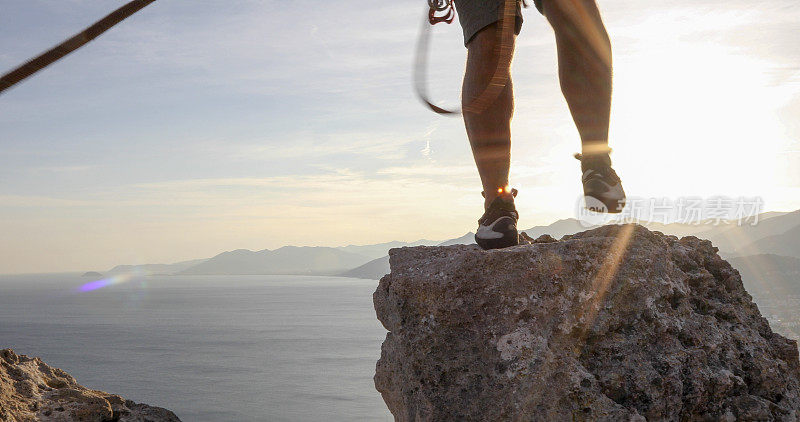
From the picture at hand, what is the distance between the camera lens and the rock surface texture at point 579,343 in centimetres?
206

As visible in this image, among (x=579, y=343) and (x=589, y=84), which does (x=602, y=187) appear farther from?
(x=579, y=343)

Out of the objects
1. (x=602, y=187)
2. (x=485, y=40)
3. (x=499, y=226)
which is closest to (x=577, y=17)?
(x=485, y=40)

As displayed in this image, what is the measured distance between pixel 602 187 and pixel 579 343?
0.94 m

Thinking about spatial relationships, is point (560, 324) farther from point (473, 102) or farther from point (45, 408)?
point (45, 408)

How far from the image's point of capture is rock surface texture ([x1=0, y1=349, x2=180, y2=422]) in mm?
2758

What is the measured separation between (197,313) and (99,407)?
14414 cm

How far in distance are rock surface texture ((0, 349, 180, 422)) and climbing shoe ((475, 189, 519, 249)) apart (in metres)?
2.10

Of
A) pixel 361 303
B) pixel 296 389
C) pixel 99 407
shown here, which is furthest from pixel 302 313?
pixel 99 407

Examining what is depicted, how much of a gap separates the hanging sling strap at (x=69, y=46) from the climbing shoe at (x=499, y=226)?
1.82 m

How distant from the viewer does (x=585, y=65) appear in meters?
2.79

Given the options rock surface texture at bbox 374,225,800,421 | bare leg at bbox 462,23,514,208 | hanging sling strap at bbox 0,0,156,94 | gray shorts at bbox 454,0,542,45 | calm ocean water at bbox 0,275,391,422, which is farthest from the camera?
calm ocean water at bbox 0,275,391,422

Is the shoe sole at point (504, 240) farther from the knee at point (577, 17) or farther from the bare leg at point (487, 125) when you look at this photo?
the knee at point (577, 17)

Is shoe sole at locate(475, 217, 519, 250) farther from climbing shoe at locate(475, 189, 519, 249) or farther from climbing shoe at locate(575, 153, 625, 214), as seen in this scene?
climbing shoe at locate(575, 153, 625, 214)

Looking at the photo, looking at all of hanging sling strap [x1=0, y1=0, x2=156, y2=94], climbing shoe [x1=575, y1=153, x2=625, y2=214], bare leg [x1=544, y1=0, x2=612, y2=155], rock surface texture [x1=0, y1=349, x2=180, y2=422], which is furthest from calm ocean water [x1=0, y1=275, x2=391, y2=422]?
hanging sling strap [x1=0, y1=0, x2=156, y2=94]
